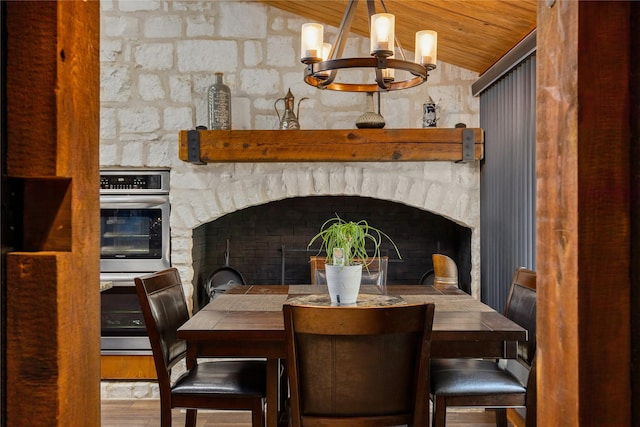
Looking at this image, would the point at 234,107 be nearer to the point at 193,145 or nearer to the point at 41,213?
the point at 193,145

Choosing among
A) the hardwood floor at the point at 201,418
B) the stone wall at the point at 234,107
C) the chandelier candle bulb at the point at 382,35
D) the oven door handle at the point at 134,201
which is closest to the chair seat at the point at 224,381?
the hardwood floor at the point at 201,418

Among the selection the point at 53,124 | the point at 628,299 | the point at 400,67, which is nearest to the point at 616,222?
the point at 628,299

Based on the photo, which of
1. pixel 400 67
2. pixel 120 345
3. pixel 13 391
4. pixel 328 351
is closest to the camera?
pixel 13 391

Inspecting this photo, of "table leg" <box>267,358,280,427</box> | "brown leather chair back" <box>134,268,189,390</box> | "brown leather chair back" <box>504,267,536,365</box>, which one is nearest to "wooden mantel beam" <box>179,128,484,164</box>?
"brown leather chair back" <box>134,268,189,390</box>

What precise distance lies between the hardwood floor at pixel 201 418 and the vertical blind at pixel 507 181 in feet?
2.26

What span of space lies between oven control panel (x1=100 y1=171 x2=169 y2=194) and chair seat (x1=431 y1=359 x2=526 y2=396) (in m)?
2.41

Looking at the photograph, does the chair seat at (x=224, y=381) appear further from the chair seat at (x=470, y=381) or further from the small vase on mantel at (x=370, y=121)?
the small vase on mantel at (x=370, y=121)

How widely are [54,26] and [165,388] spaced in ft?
6.00

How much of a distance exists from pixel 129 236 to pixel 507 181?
8.42ft

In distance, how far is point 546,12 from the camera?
3.63ft

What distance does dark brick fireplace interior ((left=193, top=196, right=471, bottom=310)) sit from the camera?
4.91 metres

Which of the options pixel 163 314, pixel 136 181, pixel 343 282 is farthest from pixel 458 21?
pixel 136 181

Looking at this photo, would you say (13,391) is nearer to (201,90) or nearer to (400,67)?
(400,67)

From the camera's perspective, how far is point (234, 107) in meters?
Answer: 4.32
